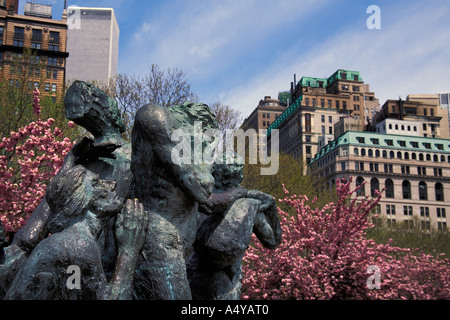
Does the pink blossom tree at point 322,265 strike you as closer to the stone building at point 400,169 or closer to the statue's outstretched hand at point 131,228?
the statue's outstretched hand at point 131,228

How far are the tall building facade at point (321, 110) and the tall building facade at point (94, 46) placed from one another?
40.3m

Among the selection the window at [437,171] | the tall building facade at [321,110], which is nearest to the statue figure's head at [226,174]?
the window at [437,171]

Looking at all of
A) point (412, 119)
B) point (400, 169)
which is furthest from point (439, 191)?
point (412, 119)

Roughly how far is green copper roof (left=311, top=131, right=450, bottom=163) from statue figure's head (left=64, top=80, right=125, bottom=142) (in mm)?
69271

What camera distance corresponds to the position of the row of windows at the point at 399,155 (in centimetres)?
7019

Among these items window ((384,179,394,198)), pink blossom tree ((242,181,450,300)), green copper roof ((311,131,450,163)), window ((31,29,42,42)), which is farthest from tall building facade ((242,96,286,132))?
pink blossom tree ((242,181,450,300))

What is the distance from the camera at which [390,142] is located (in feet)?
237

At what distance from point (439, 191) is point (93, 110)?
7808 cm

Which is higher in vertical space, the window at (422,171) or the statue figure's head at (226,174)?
the window at (422,171)
